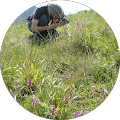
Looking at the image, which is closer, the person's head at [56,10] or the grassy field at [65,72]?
the grassy field at [65,72]

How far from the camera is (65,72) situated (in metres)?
2.02

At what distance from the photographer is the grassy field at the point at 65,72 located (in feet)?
4.58

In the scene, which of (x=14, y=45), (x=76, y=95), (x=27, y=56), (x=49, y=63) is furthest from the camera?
Result: (x=14, y=45)

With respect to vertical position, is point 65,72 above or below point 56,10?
below

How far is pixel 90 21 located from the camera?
9.85ft

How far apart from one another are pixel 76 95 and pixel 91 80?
345mm

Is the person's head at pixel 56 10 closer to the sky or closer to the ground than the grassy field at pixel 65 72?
closer to the sky

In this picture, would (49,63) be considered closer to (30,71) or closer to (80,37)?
(30,71)

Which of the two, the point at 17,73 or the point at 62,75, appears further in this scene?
the point at 62,75

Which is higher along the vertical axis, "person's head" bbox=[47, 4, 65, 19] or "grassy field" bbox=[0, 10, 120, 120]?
"person's head" bbox=[47, 4, 65, 19]

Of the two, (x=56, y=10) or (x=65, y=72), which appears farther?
(x=56, y=10)

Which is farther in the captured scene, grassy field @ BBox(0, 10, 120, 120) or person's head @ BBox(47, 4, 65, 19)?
person's head @ BBox(47, 4, 65, 19)

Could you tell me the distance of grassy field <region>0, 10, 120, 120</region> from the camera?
140 centimetres

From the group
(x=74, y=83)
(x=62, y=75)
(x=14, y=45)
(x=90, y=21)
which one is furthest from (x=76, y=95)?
(x=90, y=21)
